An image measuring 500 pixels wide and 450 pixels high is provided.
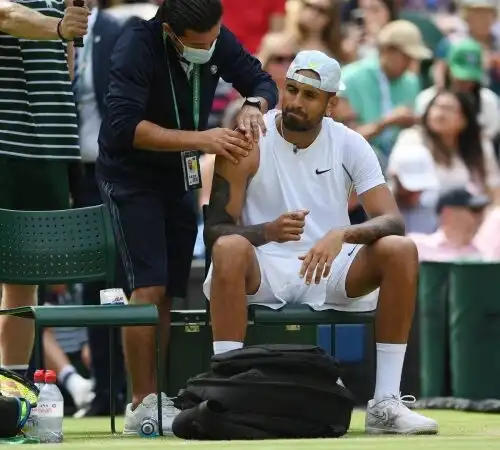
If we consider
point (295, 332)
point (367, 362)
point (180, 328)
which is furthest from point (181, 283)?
point (367, 362)

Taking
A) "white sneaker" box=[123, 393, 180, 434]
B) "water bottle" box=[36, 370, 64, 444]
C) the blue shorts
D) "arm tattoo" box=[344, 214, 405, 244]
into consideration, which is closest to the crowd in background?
the blue shorts

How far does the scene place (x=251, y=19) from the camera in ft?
41.4

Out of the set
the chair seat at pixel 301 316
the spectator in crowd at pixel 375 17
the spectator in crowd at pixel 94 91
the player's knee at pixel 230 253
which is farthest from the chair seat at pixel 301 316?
the spectator in crowd at pixel 375 17

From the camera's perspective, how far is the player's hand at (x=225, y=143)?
7.40 m

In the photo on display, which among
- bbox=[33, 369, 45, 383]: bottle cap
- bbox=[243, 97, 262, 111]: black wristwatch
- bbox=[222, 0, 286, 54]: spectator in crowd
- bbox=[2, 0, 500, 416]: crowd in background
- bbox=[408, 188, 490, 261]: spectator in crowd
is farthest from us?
bbox=[222, 0, 286, 54]: spectator in crowd

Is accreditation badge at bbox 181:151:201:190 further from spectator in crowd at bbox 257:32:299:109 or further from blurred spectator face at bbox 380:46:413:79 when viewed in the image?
blurred spectator face at bbox 380:46:413:79

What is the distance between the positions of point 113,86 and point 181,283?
3.33 feet

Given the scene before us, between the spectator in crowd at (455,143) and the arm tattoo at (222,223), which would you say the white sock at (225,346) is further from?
the spectator in crowd at (455,143)

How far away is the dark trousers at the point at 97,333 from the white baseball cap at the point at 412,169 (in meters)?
→ 2.56

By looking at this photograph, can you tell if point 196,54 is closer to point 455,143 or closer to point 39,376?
point 39,376

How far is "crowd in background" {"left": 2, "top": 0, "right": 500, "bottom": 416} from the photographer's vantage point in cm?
1041

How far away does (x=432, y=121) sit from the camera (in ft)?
38.0

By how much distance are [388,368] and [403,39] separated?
4.91m

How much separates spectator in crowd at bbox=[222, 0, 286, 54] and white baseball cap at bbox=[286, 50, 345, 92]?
4910mm
